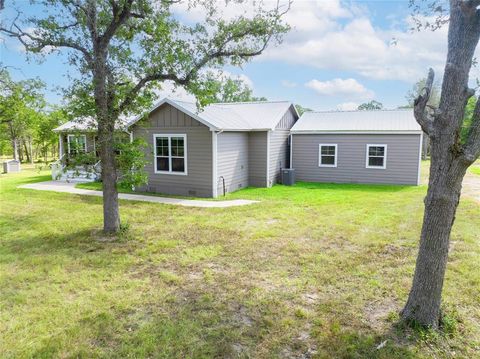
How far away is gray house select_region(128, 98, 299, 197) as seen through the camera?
12.0 metres

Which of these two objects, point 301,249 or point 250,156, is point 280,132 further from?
point 301,249

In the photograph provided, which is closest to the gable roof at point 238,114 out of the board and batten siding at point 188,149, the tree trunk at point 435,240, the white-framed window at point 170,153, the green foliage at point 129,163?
the board and batten siding at point 188,149

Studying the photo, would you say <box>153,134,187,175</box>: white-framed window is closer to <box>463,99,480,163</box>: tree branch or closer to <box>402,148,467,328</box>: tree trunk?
<box>402,148,467,328</box>: tree trunk

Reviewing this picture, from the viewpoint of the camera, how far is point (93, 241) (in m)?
7.12

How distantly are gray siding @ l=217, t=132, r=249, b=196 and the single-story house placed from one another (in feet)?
0.12

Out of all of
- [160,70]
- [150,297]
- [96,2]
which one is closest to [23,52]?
[96,2]

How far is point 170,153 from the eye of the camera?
12664 mm

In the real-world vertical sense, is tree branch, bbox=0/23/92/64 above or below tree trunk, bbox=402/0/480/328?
above

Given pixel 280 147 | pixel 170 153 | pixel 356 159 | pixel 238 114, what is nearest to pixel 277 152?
pixel 280 147

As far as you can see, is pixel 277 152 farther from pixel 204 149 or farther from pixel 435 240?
pixel 435 240

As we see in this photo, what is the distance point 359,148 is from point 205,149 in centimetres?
755

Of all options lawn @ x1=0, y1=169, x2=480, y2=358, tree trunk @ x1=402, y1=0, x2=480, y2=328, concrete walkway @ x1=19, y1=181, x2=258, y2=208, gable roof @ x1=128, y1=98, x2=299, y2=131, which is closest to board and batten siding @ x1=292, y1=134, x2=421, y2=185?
gable roof @ x1=128, y1=98, x2=299, y2=131

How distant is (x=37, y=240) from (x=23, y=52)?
4.29 metres

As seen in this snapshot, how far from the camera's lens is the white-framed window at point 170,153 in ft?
40.8
